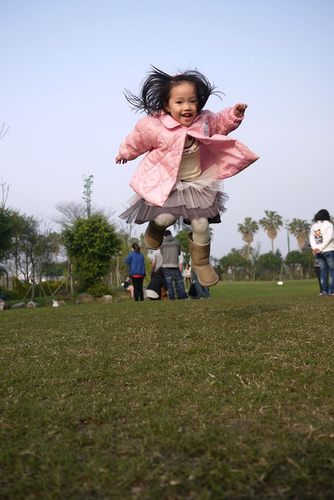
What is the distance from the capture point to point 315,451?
2.33 metres

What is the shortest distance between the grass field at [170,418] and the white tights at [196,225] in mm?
1095

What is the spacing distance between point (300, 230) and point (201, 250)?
88.0 meters

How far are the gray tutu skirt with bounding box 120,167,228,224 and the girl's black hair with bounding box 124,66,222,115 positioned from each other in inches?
29.6

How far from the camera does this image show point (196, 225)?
16.4 feet

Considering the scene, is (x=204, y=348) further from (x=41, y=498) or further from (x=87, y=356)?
(x=41, y=498)

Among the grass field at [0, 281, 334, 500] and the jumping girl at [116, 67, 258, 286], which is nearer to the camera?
the grass field at [0, 281, 334, 500]

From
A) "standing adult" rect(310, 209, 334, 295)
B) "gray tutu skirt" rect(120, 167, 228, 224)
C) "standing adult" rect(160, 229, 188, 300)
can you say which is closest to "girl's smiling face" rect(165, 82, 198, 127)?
"gray tutu skirt" rect(120, 167, 228, 224)

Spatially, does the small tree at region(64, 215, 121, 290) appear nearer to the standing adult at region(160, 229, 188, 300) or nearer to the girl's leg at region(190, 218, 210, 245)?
the standing adult at region(160, 229, 188, 300)

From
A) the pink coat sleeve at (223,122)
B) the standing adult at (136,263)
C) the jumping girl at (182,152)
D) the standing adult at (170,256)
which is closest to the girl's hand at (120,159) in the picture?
the jumping girl at (182,152)

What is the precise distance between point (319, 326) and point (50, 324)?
4.00 meters

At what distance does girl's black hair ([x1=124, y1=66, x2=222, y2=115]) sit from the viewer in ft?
15.9

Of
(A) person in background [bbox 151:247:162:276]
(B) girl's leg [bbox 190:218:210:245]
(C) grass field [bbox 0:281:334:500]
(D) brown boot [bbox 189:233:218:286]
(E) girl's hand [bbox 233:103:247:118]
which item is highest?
(E) girl's hand [bbox 233:103:247:118]

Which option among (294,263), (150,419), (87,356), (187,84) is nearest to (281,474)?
(150,419)

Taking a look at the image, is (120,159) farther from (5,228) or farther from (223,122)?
(5,228)
